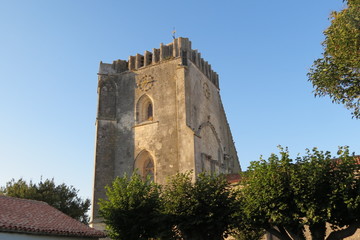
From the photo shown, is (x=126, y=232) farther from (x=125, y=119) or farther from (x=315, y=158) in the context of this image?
(x=125, y=119)

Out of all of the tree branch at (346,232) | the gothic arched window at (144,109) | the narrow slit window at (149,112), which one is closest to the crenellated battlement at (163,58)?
the gothic arched window at (144,109)

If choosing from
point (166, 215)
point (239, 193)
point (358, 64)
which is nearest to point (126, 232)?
point (166, 215)

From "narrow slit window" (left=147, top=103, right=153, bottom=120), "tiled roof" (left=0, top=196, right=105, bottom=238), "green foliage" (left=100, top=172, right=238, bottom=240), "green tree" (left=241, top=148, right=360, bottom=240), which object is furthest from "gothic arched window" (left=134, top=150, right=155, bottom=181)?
"green tree" (left=241, top=148, right=360, bottom=240)

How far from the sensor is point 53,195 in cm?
3072

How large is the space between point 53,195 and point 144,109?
10.3 metres

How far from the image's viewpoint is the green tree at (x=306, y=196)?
15914 mm

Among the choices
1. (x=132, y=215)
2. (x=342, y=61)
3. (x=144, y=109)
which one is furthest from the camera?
(x=144, y=109)

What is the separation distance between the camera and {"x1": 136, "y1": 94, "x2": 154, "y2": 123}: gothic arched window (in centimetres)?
3074

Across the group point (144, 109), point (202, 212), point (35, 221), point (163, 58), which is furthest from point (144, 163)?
point (35, 221)

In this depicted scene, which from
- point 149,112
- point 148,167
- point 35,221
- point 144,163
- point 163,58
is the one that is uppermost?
point 163,58

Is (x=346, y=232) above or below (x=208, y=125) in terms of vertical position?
below

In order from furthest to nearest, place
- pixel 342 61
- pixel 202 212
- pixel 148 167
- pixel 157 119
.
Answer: pixel 157 119 → pixel 148 167 → pixel 202 212 → pixel 342 61

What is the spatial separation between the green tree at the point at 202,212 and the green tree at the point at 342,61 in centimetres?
712

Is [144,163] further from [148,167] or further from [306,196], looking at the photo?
[306,196]
